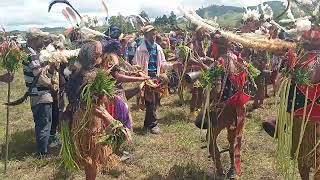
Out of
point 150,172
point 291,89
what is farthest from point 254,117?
point 291,89

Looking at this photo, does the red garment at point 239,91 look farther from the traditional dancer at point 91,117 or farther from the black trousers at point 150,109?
the black trousers at point 150,109

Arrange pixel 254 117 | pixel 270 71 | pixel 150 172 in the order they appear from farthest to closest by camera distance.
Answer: pixel 270 71
pixel 254 117
pixel 150 172

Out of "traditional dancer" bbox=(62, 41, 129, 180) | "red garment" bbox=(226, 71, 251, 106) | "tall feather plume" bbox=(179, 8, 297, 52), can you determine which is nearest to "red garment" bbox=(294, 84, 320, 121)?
"tall feather plume" bbox=(179, 8, 297, 52)

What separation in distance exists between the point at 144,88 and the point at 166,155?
155cm

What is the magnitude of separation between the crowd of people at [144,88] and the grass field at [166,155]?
1.50ft

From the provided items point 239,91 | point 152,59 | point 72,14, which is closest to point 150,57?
point 152,59

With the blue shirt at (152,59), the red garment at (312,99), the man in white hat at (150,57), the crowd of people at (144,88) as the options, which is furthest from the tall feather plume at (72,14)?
the red garment at (312,99)

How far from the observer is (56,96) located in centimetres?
899

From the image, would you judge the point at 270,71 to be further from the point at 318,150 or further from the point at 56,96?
the point at 318,150

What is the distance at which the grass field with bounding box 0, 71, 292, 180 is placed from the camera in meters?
7.73

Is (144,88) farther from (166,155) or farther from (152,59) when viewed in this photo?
(166,155)

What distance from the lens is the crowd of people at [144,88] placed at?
5.70 metres

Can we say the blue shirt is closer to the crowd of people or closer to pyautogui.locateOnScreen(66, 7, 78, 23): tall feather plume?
the crowd of people

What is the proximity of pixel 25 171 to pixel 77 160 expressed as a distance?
215cm
